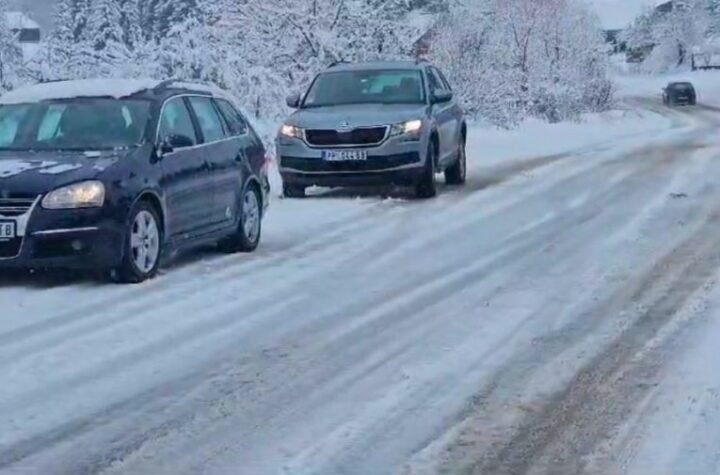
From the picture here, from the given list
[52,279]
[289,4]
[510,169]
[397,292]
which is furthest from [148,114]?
[289,4]

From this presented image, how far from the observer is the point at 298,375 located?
7680 millimetres

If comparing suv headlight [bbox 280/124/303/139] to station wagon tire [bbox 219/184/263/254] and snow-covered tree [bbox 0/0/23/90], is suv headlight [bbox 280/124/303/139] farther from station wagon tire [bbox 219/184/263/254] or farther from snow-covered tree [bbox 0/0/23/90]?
snow-covered tree [bbox 0/0/23/90]

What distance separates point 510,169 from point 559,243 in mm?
9853

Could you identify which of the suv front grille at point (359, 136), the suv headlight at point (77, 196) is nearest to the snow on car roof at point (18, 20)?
the suv front grille at point (359, 136)

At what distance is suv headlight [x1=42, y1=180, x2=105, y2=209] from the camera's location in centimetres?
1032

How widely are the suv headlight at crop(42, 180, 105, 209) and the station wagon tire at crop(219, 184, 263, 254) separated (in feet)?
7.82

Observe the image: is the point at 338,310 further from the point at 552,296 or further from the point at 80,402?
the point at 80,402

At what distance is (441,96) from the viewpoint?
1895 cm

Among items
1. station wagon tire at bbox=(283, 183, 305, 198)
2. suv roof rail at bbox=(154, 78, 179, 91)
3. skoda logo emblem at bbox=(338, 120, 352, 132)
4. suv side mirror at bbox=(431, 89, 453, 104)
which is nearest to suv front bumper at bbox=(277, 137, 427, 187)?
skoda logo emblem at bbox=(338, 120, 352, 132)

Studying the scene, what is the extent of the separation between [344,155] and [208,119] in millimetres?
4881

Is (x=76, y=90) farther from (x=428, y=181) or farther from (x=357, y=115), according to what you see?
(x=428, y=181)

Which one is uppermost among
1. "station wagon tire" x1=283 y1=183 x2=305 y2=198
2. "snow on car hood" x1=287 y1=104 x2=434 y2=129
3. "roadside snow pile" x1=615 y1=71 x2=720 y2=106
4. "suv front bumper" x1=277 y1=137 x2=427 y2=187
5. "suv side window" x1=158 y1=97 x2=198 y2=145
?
"suv side window" x1=158 y1=97 x2=198 y2=145

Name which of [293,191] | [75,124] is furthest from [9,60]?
[75,124]

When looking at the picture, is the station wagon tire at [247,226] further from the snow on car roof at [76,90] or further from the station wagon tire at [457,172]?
the station wagon tire at [457,172]
